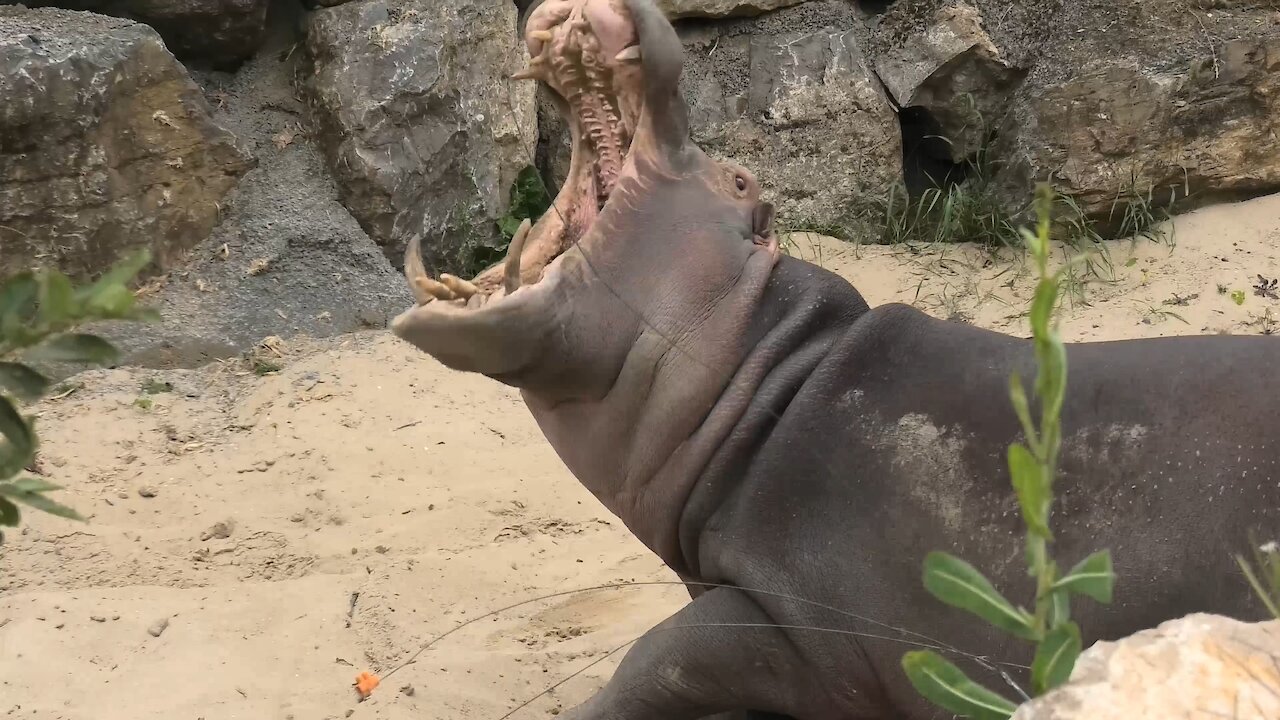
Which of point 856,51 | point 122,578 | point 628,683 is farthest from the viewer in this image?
point 856,51

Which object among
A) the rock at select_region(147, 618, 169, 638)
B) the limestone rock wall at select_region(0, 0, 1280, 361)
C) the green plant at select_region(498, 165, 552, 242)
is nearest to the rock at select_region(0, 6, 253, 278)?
the limestone rock wall at select_region(0, 0, 1280, 361)

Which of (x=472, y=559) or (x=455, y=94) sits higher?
(x=455, y=94)

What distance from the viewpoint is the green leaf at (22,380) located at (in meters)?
1.20

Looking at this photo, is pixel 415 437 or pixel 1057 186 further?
pixel 1057 186

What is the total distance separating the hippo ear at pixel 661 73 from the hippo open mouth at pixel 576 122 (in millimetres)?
41

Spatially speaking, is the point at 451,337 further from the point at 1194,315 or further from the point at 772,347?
the point at 1194,315

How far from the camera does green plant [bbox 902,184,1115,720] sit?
3.19ft

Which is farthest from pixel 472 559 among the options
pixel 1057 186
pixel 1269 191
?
pixel 1269 191

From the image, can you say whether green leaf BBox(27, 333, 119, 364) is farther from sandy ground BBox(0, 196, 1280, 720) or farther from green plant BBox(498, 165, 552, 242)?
green plant BBox(498, 165, 552, 242)

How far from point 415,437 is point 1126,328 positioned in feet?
8.73

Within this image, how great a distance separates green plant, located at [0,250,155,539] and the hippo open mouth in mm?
1401

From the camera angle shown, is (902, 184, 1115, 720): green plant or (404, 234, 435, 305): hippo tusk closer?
(902, 184, 1115, 720): green plant

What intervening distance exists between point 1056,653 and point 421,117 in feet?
14.7

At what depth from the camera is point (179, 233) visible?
4.86 meters
